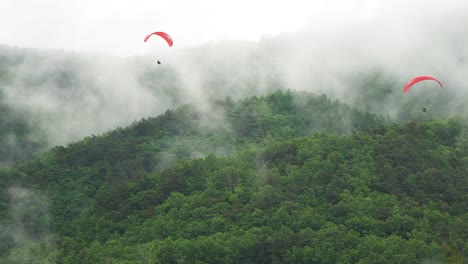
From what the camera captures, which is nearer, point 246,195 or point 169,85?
point 246,195

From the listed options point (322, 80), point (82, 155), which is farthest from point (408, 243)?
point (322, 80)

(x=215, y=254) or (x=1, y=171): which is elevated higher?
(x=1, y=171)

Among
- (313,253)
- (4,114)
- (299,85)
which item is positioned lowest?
(313,253)

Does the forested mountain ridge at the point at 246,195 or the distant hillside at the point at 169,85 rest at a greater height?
the distant hillside at the point at 169,85

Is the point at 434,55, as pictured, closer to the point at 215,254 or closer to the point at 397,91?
the point at 397,91

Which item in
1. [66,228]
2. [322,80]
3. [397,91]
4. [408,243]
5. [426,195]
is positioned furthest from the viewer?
[322,80]

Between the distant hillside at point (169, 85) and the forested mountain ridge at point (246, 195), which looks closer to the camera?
the forested mountain ridge at point (246, 195)

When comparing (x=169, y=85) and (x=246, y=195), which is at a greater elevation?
(x=169, y=85)

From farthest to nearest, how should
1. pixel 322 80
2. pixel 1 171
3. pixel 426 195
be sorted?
pixel 322 80 < pixel 1 171 < pixel 426 195
